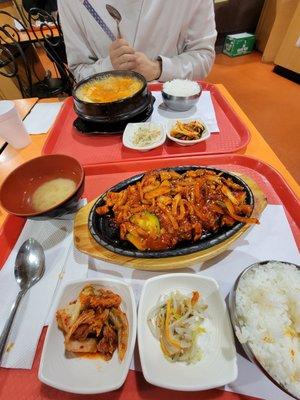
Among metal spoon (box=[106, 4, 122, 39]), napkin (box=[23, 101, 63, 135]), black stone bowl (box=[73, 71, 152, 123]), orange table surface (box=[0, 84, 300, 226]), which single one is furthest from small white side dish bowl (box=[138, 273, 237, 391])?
metal spoon (box=[106, 4, 122, 39])

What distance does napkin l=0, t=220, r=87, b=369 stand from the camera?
818 mm

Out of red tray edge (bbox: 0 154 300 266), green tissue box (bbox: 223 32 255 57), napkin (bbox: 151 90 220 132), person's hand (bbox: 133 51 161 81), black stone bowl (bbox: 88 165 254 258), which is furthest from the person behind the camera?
green tissue box (bbox: 223 32 255 57)

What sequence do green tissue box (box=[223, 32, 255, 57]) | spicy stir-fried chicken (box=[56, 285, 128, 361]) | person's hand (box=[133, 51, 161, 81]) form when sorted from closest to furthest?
spicy stir-fried chicken (box=[56, 285, 128, 361]) < person's hand (box=[133, 51, 161, 81]) < green tissue box (box=[223, 32, 255, 57])

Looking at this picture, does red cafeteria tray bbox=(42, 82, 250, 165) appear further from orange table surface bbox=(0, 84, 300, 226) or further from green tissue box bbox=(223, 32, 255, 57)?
green tissue box bbox=(223, 32, 255, 57)

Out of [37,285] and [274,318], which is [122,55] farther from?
[274,318]

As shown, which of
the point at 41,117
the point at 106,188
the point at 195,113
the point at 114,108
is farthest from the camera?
the point at 41,117

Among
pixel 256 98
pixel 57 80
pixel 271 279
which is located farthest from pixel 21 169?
pixel 256 98

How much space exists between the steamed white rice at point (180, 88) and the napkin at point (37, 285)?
129cm

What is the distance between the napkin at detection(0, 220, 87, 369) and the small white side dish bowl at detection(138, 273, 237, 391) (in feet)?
1.13

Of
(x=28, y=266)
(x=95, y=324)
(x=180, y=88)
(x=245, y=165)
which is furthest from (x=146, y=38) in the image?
(x=95, y=324)

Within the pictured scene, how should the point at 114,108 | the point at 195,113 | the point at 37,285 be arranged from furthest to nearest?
the point at 195,113
the point at 114,108
the point at 37,285

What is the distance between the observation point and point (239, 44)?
5.59 m

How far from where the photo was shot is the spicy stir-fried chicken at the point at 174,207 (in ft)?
3.27

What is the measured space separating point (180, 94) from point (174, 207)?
115cm
